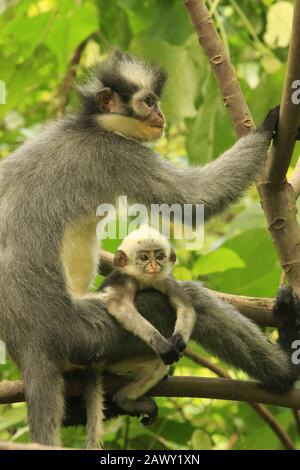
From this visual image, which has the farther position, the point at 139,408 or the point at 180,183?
the point at 180,183

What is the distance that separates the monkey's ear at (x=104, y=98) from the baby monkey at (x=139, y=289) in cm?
91

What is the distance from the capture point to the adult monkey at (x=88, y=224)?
4828mm

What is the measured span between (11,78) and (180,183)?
313cm

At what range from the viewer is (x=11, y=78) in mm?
8000

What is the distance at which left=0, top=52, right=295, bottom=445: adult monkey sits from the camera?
483cm

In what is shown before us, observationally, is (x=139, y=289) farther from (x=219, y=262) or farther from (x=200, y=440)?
(x=200, y=440)

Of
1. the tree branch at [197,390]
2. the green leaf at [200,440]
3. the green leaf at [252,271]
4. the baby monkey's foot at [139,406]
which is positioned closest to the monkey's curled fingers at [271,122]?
the green leaf at [252,271]

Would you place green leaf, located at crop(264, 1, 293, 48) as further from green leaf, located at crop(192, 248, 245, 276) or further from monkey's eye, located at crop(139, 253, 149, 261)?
monkey's eye, located at crop(139, 253, 149, 261)

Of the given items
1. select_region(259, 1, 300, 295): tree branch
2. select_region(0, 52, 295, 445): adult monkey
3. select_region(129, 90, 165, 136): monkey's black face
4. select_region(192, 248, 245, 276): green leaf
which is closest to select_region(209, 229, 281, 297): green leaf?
select_region(192, 248, 245, 276): green leaf

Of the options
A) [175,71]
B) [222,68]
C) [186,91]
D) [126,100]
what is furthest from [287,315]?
[175,71]

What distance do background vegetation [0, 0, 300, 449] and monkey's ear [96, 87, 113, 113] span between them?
0.95 metres

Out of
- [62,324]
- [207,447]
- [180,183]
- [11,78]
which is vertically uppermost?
[11,78]
